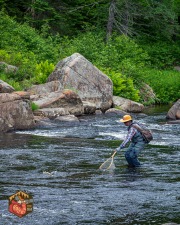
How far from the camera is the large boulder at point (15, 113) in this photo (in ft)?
74.8

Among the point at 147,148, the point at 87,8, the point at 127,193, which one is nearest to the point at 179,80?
the point at 87,8

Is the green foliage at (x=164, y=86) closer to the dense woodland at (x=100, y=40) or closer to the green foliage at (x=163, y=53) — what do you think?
the dense woodland at (x=100, y=40)

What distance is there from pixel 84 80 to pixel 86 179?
1584 centimetres

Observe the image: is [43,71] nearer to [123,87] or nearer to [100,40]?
[123,87]

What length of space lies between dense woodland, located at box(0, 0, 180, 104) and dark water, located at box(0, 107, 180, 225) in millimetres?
8431

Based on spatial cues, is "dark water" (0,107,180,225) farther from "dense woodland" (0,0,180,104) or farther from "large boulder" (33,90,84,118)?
"dense woodland" (0,0,180,104)

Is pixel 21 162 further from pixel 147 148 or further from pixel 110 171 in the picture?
pixel 147 148

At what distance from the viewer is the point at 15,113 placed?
75.8ft

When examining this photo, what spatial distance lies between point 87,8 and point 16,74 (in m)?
17.4

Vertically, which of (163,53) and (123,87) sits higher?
(163,53)

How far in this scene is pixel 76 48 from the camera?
36312mm

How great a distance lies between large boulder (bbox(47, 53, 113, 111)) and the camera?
97.7 feet

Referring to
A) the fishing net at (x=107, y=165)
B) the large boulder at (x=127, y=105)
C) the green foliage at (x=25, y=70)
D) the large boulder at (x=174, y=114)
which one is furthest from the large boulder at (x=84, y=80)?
the fishing net at (x=107, y=165)

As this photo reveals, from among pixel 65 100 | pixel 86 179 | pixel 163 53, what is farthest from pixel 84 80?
pixel 163 53
